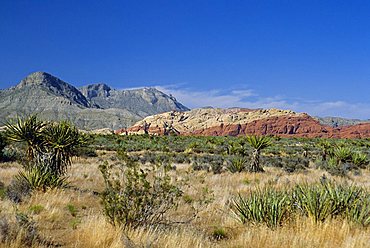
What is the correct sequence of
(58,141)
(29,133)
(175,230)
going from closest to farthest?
(175,230) → (29,133) → (58,141)

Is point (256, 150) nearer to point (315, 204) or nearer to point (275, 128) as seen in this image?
point (315, 204)

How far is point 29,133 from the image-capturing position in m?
11.8

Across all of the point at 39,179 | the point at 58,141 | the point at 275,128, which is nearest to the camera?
the point at 39,179

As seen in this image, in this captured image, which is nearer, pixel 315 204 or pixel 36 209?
pixel 315 204

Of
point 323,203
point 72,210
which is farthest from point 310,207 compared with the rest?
point 72,210

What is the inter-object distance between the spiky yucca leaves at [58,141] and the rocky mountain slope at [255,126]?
9228 cm

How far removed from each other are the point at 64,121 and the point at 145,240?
7.85m

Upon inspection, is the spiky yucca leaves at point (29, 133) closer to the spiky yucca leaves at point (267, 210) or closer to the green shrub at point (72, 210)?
the green shrub at point (72, 210)

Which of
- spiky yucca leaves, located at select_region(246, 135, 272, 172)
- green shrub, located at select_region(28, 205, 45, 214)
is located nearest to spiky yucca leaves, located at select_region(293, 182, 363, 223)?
green shrub, located at select_region(28, 205, 45, 214)

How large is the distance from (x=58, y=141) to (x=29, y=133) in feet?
3.15

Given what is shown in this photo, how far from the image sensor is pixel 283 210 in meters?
7.08

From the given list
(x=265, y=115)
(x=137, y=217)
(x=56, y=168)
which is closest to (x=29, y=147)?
(x=56, y=168)

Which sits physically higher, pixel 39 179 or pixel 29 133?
pixel 29 133

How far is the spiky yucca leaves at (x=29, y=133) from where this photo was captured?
38.5ft
